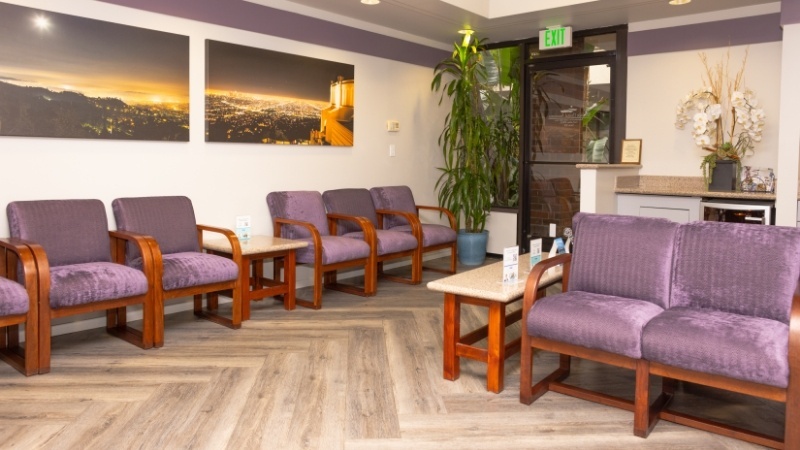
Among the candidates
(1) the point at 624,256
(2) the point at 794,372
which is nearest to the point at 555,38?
(1) the point at 624,256

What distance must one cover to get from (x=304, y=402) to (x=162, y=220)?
1926 mm

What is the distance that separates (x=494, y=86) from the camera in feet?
24.2

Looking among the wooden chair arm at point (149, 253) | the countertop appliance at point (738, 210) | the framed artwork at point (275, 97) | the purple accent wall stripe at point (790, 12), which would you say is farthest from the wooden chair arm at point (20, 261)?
the purple accent wall stripe at point (790, 12)

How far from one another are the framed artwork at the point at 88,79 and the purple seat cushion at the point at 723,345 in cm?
351

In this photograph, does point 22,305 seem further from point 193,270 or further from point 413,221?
point 413,221

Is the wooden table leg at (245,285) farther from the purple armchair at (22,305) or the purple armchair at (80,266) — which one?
the purple armchair at (22,305)

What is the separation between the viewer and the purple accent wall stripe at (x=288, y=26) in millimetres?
4656

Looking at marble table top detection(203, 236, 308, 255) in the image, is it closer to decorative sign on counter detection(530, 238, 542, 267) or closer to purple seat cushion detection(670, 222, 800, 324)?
decorative sign on counter detection(530, 238, 542, 267)

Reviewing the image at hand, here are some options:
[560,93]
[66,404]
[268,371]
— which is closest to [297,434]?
[268,371]

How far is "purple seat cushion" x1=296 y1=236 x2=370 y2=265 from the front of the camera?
4961 mm

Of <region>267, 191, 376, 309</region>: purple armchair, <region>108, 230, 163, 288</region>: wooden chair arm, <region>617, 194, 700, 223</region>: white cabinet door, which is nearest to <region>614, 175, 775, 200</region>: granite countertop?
<region>617, 194, 700, 223</region>: white cabinet door

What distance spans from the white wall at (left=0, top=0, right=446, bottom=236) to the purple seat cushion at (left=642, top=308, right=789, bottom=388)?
344 centimetres

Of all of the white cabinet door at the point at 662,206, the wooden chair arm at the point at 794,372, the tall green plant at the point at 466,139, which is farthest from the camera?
the tall green plant at the point at 466,139

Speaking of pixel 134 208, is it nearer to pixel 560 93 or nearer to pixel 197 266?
pixel 197 266
